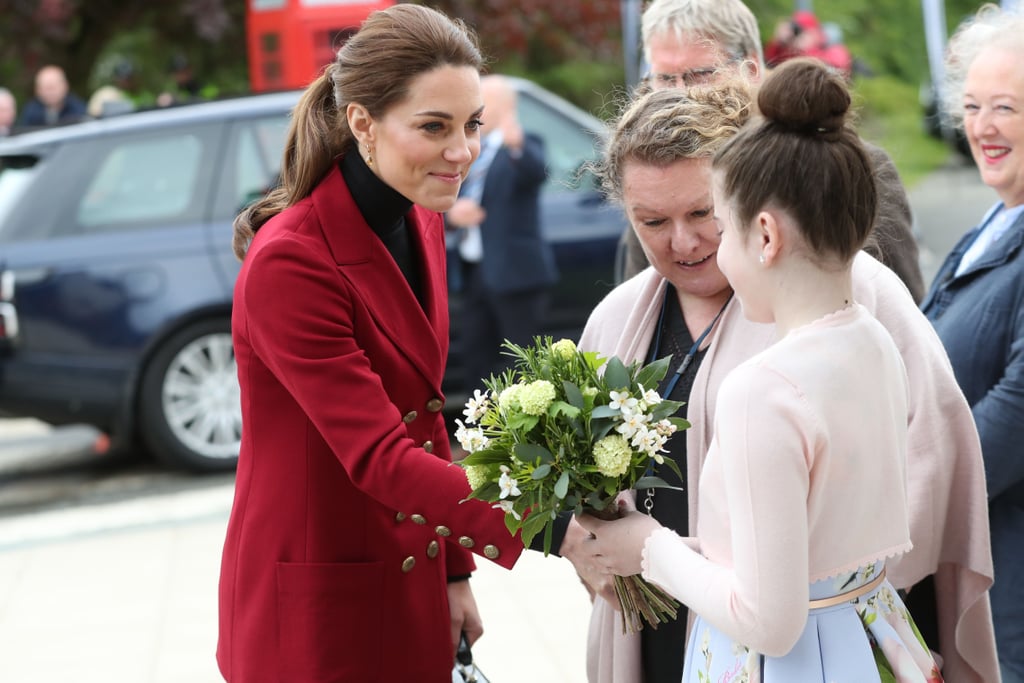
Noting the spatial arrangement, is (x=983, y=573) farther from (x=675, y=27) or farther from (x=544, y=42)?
(x=544, y=42)

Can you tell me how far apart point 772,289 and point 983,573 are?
0.91 metres

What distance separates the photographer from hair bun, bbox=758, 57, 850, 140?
198 cm

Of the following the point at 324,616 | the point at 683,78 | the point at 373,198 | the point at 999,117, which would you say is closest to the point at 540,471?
the point at 324,616

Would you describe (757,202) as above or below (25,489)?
above

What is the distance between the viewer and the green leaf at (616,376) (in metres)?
2.38

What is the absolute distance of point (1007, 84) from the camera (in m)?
3.37

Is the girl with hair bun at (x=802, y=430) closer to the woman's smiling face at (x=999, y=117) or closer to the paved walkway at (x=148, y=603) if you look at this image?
the woman's smiling face at (x=999, y=117)

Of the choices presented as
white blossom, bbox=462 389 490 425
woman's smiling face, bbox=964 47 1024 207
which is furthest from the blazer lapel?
woman's smiling face, bbox=964 47 1024 207

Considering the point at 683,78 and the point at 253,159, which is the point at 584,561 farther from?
the point at 253,159

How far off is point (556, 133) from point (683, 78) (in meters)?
4.84

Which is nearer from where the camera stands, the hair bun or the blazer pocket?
the hair bun

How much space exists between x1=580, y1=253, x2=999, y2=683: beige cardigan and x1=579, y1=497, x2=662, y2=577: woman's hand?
0.78 ft

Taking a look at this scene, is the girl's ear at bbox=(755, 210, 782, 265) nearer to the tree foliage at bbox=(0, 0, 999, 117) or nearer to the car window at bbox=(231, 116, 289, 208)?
the car window at bbox=(231, 116, 289, 208)

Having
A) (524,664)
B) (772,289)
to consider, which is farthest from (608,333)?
(524,664)
